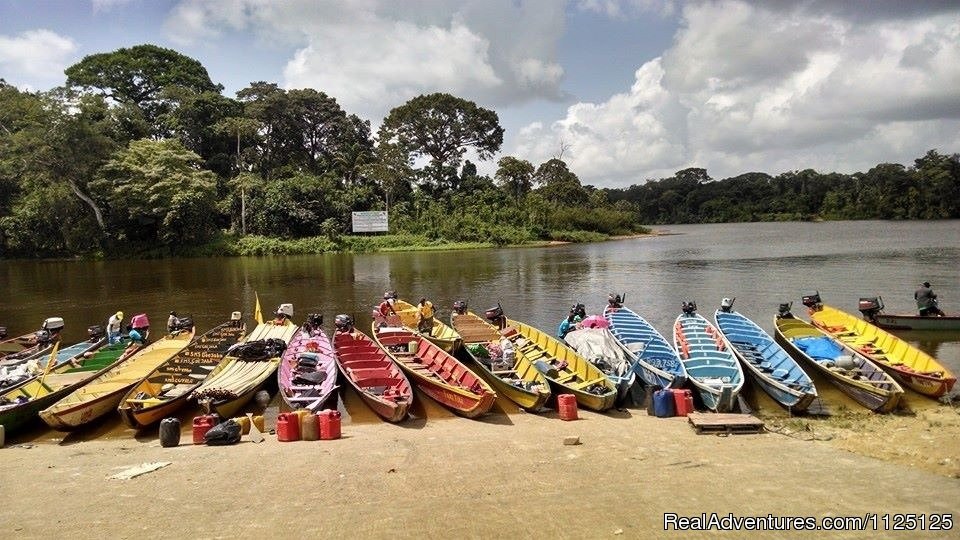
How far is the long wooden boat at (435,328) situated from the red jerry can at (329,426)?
6436 mm

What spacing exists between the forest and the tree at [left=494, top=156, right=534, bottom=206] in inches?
7.4

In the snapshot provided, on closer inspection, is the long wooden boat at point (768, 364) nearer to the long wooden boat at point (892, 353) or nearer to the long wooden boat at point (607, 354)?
the long wooden boat at point (892, 353)

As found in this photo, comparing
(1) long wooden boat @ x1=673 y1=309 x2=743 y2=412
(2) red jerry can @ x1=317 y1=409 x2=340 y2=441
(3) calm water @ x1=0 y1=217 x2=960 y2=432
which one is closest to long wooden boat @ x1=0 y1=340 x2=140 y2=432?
(2) red jerry can @ x1=317 y1=409 x2=340 y2=441

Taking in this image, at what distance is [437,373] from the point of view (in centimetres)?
1616

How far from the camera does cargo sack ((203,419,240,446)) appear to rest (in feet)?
38.1

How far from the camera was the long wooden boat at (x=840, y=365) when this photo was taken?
13.3 m

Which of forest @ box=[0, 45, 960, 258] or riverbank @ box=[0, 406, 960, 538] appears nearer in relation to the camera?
riverbank @ box=[0, 406, 960, 538]

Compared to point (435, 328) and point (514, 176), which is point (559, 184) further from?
point (435, 328)

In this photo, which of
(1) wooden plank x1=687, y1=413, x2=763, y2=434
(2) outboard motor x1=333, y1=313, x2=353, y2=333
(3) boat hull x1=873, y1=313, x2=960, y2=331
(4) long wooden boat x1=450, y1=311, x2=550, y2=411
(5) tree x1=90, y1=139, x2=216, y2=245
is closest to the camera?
(1) wooden plank x1=687, y1=413, x2=763, y2=434

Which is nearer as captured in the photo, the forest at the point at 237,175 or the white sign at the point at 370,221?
the forest at the point at 237,175

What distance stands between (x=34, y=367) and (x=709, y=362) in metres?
17.2

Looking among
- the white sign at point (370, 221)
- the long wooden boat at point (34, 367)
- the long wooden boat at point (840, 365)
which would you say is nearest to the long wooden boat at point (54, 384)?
the long wooden boat at point (34, 367)

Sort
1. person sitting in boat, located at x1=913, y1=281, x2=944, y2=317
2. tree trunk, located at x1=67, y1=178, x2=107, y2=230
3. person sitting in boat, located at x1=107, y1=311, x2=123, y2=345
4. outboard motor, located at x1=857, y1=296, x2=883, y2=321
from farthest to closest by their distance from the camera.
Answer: tree trunk, located at x1=67, y1=178, x2=107, y2=230 → outboard motor, located at x1=857, y1=296, x2=883, y2=321 → person sitting in boat, located at x1=913, y1=281, x2=944, y2=317 → person sitting in boat, located at x1=107, y1=311, x2=123, y2=345

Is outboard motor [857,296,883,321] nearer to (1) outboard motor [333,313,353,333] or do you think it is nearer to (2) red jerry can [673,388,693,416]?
(2) red jerry can [673,388,693,416]
